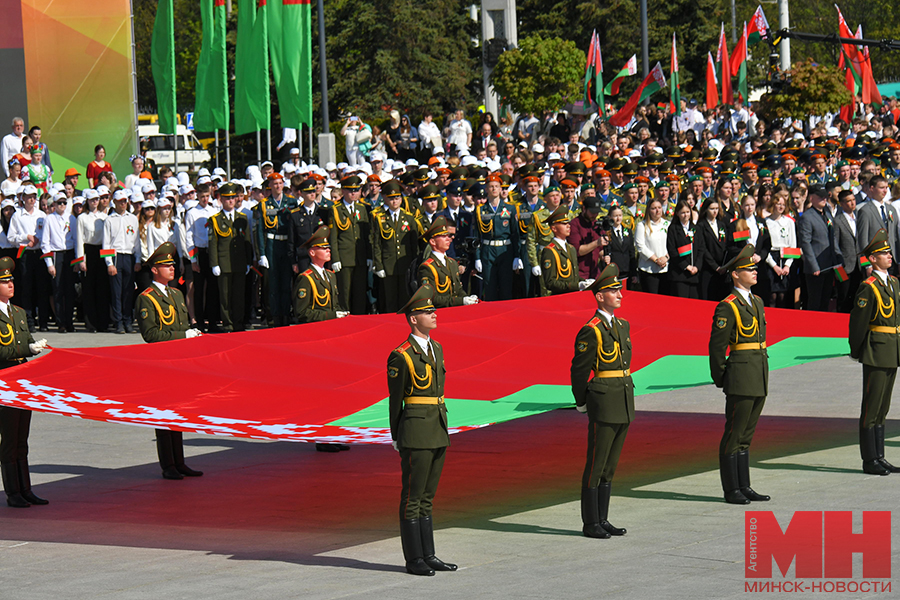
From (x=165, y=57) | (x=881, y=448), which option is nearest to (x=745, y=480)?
(x=881, y=448)

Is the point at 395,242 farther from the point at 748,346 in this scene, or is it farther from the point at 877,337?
the point at 748,346

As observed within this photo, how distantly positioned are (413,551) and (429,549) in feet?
0.38

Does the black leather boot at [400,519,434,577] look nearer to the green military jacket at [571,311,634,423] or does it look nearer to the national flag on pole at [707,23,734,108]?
the green military jacket at [571,311,634,423]

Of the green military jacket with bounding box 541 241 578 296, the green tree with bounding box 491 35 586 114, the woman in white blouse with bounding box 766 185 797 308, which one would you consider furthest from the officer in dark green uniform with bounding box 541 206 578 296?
the green tree with bounding box 491 35 586 114

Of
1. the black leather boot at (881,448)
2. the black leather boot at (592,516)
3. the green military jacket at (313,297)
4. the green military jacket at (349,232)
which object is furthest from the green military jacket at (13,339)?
the green military jacket at (349,232)

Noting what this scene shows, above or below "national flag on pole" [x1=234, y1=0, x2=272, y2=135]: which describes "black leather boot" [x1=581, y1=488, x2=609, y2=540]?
below

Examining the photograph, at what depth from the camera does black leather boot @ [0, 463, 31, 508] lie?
995cm

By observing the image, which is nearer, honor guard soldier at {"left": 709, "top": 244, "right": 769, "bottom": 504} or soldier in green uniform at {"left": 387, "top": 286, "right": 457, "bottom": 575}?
soldier in green uniform at {"left": 387, "top": 286, "right": 457, "bottom": 575}

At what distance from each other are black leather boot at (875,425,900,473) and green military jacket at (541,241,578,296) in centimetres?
357

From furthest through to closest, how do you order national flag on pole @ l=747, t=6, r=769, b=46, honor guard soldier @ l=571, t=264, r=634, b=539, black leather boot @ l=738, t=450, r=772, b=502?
national flag on pole @ l=747, t=6, r=769, b=46 → black leather boot @ l=738, t=450, r=772, b=502 → honor guard soldier @ l=571, t=264, r=634, b=539

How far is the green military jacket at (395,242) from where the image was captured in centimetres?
1653

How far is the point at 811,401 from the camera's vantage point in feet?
42.8

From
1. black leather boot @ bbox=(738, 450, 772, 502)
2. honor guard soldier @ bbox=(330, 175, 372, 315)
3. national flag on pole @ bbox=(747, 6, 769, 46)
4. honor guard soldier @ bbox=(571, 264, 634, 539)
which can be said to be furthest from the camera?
national flag on pole @ bbox=(747, 6, 769, 46)

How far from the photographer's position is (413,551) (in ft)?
25.4
